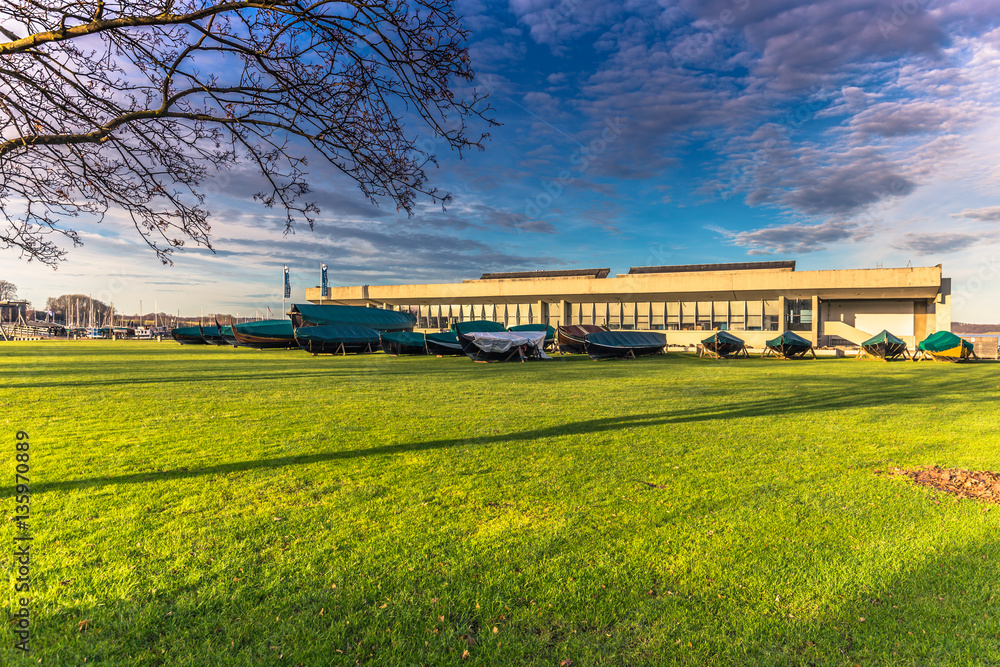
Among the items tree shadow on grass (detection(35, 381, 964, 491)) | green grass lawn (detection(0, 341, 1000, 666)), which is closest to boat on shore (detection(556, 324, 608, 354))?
tree shadow on grass (detection(35, 381, 964, 491))

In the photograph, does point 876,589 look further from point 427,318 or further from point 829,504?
point 427,318

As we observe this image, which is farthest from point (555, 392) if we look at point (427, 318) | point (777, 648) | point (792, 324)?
point (427, 318)

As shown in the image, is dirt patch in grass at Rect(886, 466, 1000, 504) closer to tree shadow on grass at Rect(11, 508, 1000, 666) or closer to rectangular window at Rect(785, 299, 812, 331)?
tree shadow on grass at Rect(11, 508, 1000, 666)

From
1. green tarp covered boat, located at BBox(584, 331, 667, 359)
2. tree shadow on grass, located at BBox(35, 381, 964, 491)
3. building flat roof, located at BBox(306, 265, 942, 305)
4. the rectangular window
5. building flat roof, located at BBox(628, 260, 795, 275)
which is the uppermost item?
building flat roof, located at BBox(628, 260, 795, 275)

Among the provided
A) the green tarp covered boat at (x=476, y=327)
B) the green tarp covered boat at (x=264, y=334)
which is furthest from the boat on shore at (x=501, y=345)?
the green tarp covered boat at (x=264, y=334)

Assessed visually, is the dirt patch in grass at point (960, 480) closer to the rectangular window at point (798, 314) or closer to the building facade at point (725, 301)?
the building facade at point (725, 301)

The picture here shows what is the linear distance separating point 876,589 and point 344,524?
361 cm

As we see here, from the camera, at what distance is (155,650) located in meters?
2.38

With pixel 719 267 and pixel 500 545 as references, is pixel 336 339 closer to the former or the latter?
pixel 500 545

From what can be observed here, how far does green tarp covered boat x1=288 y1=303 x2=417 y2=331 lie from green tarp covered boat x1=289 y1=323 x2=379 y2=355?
79 centimetres

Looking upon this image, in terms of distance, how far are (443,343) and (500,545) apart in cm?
2653

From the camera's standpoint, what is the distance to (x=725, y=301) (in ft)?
153

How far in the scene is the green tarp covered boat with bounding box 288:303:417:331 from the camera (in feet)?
100

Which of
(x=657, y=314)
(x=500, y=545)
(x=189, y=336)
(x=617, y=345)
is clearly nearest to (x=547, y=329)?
(x=617, y=345)
